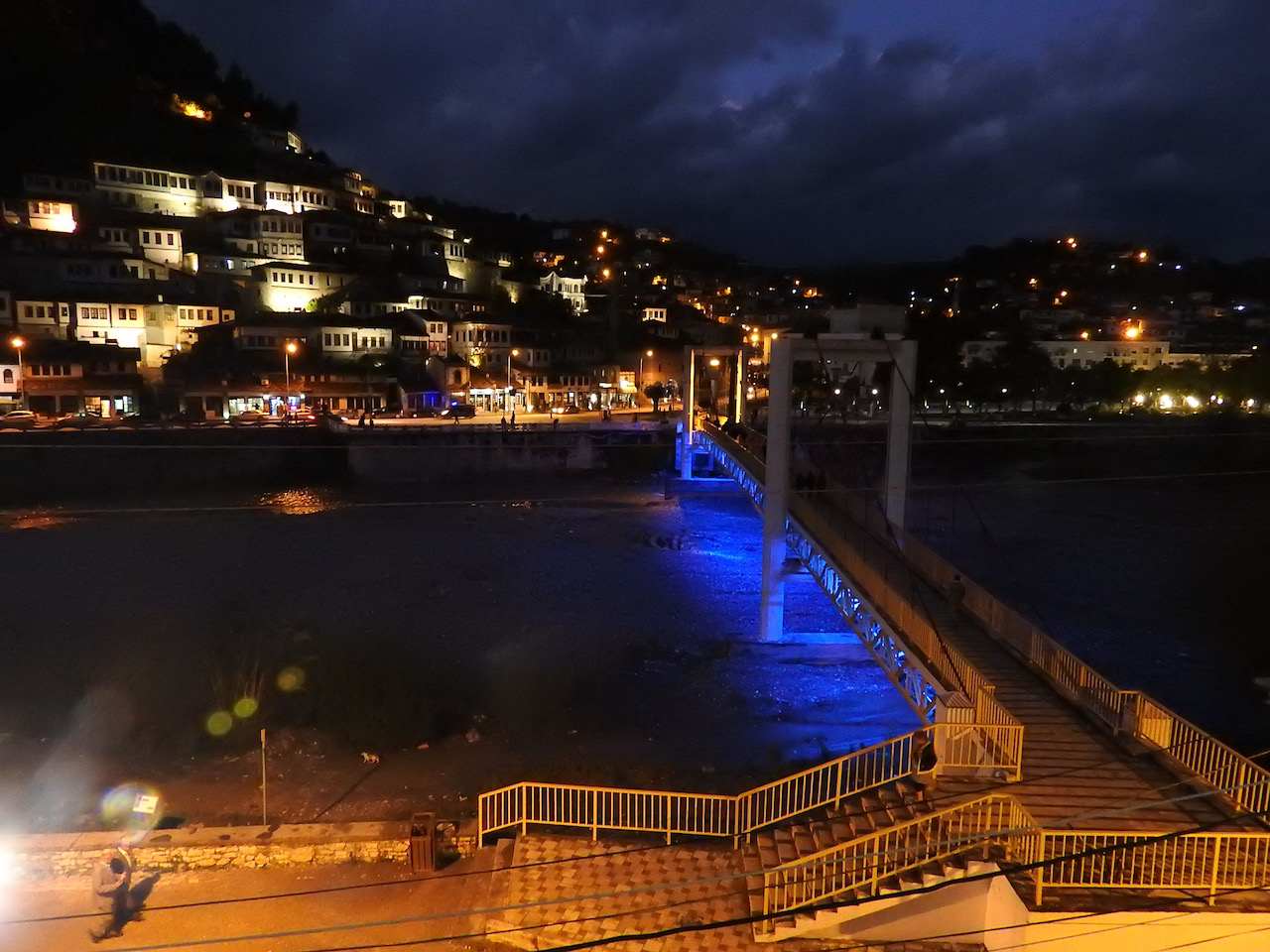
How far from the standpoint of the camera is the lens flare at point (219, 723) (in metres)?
10.3

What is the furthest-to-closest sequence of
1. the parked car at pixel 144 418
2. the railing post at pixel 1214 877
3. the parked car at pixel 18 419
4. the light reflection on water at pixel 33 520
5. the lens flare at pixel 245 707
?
the parked car at pixel 144 418, the parked car at pixel 18 419, the light reflection on water at pixel 33 520, the lens flare at pixel 245 707, the railing post at pixel 1214 877

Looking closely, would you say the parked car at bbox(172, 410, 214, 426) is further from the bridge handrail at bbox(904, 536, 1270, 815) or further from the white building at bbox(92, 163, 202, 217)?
the bridge handrail at bbox(904, 536, 1270, 815)

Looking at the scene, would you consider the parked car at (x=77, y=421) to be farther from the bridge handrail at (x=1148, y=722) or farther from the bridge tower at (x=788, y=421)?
the bridge handrail at (x=1148, y=722)

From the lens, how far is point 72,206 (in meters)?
44.2

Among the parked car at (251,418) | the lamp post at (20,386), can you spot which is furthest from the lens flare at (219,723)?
the lamp post at (20,386)

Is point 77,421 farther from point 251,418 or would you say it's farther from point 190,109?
point 190,109

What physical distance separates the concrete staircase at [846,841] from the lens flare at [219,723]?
24.2ft

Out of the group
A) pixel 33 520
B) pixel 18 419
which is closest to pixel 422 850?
pixel 33 520

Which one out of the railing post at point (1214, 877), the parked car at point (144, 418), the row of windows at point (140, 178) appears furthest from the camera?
the row of windows at point (140, 178)

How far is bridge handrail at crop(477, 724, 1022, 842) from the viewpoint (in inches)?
231

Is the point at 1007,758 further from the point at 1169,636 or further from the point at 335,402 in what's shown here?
the point at 335,402

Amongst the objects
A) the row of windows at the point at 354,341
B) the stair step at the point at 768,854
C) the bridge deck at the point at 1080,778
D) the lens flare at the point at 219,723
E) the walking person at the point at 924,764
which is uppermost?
the row of windows at the point at 354,341

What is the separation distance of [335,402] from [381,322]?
4931mm

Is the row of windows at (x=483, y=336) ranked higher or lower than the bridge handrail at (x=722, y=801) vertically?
higher
